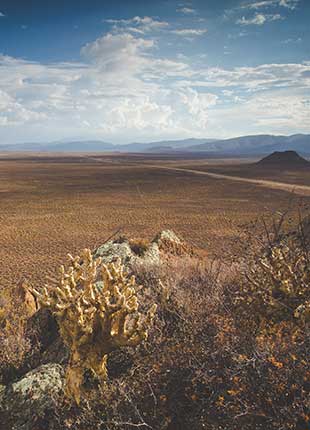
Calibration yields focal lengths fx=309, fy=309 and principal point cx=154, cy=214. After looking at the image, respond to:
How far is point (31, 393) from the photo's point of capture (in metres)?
4.13

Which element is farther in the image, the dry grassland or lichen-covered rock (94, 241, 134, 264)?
the dry grassland

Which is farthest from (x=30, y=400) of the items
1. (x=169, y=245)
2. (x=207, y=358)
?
(x=169, y=245)

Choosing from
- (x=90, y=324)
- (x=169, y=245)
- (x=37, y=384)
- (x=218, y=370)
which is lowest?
(x=169, y=245)

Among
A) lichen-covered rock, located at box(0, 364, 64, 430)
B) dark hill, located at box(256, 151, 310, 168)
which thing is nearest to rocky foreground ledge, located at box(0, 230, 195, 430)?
lichen-covered rock, located at box(0, 364, 64, 430)

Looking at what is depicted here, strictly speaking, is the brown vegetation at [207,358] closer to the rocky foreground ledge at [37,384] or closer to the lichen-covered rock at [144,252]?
the rocky foreground ledge at [37,384]

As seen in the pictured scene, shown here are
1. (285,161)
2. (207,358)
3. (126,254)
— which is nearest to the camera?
(207,358)

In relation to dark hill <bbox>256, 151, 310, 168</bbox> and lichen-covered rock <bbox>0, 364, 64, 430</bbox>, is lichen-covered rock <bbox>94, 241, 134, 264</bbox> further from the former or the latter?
dark hill <bbox>256, 151, 310, 168</bbox>

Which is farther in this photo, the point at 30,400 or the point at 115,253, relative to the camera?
the point at 115,253

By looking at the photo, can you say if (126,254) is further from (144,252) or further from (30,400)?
(30,400)

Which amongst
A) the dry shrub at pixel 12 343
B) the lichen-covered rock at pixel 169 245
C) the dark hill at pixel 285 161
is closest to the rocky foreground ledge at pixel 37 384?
the dry shrub at pixel 12 343

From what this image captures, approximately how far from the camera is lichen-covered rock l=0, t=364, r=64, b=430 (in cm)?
397

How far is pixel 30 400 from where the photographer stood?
410cm

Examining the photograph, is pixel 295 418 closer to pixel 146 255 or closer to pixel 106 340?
pixel 106 340

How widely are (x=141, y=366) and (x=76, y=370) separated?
2.99 ft
